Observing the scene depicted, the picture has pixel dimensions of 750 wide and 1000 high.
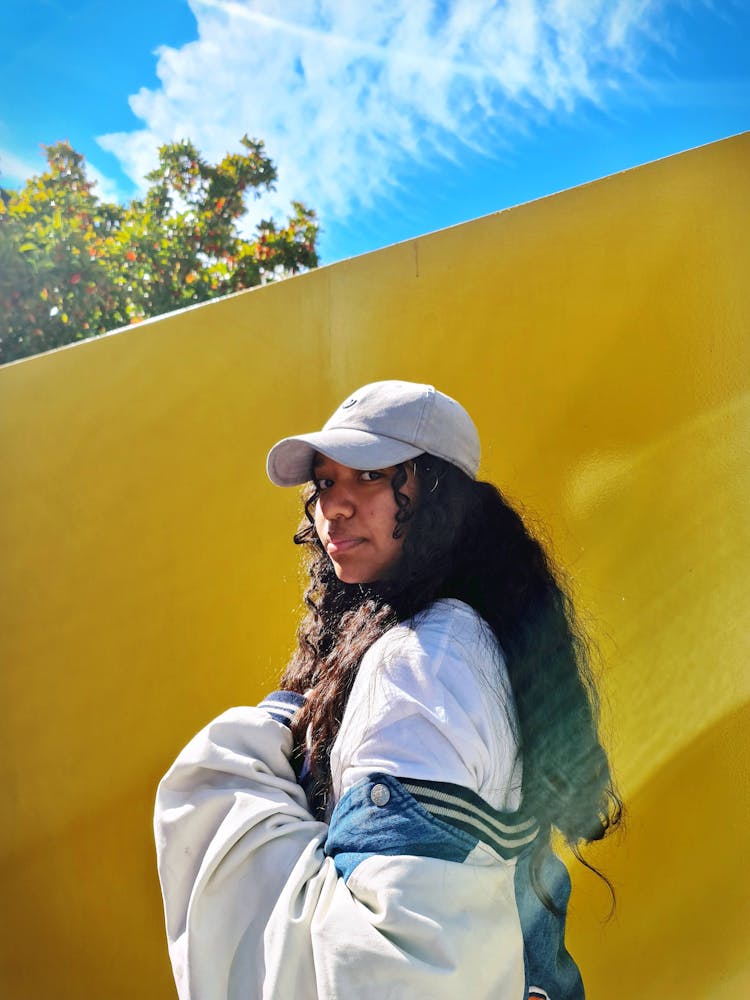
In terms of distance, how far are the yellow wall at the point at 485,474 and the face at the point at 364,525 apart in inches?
26.0

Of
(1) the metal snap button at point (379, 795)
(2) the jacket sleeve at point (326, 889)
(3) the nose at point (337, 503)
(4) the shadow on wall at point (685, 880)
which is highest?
(3) the nose at point (337, 503)

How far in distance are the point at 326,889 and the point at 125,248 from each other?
294 inches

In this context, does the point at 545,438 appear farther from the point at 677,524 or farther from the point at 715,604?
the point at 715,604

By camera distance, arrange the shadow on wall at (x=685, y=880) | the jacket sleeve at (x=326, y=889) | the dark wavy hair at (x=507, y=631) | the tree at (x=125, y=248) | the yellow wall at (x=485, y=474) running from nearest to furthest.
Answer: the jacket sleeve at (x=326, y=889) < the dark wavy hair at (x=507, y=631) < the shadow on wall at (x=685, y=880) < the yellow wall at (x=485, y=474) < the tree at (x=125, y=248)

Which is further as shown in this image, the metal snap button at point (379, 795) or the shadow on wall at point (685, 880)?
the shadow on wall at point (685, 880)

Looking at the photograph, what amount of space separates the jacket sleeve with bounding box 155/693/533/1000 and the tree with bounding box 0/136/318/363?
6.68 metres

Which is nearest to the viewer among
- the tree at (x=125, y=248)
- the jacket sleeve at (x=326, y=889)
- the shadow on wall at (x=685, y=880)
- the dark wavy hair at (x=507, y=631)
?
the jacket sleeve at (x=326, y=889)

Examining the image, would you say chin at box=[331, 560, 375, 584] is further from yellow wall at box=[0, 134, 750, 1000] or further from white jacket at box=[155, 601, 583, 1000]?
yellow wall at box=[0, 134, 750, 1000]

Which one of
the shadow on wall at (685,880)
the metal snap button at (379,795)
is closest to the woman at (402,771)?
the metal snap button at (379,795)

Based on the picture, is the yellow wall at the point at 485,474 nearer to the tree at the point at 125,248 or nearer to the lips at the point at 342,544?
the lips at the point at 342,544

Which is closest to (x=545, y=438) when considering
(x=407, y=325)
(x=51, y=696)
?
(x=407, y=325)

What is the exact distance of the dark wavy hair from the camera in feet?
5.17

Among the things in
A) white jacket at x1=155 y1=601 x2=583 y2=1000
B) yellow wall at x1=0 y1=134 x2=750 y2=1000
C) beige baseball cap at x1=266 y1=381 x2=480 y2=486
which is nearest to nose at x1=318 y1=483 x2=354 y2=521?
beige baseball cap at x1=266 y1=381 x2=480 y2=486

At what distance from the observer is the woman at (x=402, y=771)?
4.26 ft
